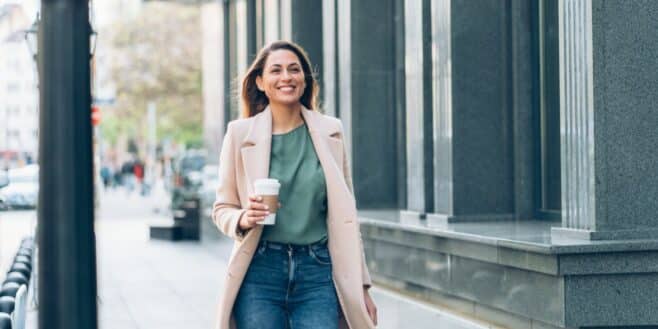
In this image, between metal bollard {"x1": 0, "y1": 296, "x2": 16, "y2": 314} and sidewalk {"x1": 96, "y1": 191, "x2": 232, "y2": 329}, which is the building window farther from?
metal bollard {"x1": 0, "y1": 296, "x2": 16, "y2": 314}

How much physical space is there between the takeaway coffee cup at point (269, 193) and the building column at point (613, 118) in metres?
4.16

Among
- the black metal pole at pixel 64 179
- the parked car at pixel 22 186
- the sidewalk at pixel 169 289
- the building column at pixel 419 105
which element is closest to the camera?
the black metal pole at pixel 64 179

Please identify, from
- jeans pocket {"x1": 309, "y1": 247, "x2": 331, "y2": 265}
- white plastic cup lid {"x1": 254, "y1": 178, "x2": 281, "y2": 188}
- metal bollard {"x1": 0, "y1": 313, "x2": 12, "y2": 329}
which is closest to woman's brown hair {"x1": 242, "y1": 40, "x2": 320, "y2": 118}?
jeans pocket {"x1": 309, "y1": 247, "x2": 331, "y2": 265}

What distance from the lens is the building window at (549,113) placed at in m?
11.0

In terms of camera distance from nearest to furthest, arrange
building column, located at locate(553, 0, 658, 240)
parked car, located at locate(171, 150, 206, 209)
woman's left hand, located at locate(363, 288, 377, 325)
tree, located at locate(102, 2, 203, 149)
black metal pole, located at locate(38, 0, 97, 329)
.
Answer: black metal pole, located at locate(38, 0, 97, 329) < woman's left hand, located at locate(363, 288, 377, 325) < building column, located at locate(553, 0, 658, 240) < parked car, located at locate(171, 150, 206, 209) < tree, located at locate(102, 2, 203, 149)

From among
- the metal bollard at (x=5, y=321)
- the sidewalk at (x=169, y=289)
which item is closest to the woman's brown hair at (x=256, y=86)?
the metal bollard at (x=5, y=321)

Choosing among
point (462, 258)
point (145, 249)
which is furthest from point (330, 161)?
point (145, 249)

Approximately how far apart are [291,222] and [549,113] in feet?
22.9

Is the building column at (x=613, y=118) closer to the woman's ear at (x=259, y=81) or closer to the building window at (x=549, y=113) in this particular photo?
the building window at (x=549, y=113)

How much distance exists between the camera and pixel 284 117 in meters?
4.95

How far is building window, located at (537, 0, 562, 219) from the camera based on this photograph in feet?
36.2

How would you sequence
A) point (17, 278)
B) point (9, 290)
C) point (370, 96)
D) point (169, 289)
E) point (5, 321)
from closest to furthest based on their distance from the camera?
1. point (5, 321)
2. point (9, 290)
3. point (17, 278)
4. point (169, 289)
5. point (370, 96)

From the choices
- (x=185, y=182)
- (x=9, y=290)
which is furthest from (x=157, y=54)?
(x=9, y=290)

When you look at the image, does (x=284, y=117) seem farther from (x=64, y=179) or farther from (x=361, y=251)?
(x=64, y=179)
